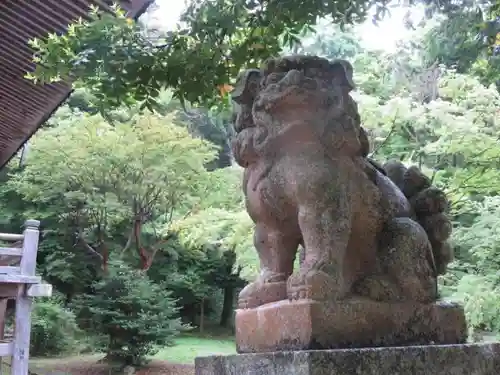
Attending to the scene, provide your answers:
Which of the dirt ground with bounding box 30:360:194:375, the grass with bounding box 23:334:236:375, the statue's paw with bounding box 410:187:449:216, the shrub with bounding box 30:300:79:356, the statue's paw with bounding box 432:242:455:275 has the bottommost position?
the dirt ground with bounding box 30:360:194:375

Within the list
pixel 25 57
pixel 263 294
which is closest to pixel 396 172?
pixel 263 294

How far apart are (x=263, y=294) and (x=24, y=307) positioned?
6590mm

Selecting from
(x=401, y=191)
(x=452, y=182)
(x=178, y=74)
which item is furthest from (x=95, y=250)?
(x=401, y=191)

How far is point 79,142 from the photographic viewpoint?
11.7 metres

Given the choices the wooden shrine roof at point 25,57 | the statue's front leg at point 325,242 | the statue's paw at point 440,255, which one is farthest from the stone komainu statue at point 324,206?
the wooden shrine roof at point 25,57

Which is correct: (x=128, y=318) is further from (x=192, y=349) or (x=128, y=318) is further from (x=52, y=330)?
(x=192, y=349)

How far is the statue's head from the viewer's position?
1.91 metres

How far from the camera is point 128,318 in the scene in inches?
A: 472

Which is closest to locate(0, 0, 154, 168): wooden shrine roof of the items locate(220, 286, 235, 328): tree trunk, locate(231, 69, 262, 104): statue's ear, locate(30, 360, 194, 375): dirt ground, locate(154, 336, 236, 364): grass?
locate(231, 69, 262, 104): statue's ear

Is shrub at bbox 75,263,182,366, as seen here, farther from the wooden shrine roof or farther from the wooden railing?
the wooden shrine roof

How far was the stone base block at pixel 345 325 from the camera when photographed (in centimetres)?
171

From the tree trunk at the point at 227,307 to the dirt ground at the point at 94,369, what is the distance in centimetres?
490

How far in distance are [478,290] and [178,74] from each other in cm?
468

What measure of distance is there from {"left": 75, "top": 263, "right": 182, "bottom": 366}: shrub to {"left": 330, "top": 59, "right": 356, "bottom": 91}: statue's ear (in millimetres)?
10567
